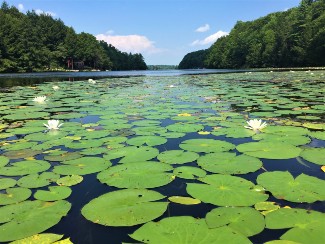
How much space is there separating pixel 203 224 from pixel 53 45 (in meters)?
65.4

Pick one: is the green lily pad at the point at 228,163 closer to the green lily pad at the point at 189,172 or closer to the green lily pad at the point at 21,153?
the green lily pad at the point at 189,172

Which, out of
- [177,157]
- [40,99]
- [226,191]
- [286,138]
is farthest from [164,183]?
[40,99]

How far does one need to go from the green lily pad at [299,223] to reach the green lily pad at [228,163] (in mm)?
619

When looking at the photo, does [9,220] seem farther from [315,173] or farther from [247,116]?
[247,116]

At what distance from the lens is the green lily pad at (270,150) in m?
2.29

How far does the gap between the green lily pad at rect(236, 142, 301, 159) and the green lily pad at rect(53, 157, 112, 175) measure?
1.17 m

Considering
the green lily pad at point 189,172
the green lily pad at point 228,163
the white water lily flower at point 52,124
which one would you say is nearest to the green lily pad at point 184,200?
the green lily pad at point 189,172

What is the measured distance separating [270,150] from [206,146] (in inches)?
21.4

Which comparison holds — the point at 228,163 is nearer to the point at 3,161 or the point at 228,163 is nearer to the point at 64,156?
the point at 64,156

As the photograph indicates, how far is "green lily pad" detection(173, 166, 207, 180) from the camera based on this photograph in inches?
76.1

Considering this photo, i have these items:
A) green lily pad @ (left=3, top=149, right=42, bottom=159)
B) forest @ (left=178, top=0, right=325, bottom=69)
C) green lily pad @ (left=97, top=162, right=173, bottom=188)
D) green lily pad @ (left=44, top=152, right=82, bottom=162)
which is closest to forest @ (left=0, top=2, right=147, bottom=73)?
forest @ (left=178, top=0, right=325, bottom=69)

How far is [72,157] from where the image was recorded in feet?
7.92

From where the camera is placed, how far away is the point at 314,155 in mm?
2264

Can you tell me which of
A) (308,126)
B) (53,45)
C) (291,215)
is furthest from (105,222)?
(53,45)
